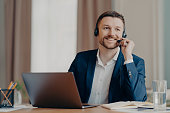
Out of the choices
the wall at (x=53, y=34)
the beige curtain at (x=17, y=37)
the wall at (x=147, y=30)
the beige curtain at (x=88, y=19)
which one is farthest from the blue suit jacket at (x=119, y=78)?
the beige curtain at (x=17, y=37)

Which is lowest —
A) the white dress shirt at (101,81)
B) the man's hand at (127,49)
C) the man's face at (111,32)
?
the white dress shirt at (101,81)

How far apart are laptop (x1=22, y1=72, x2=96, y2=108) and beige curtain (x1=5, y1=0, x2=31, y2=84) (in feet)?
8.57

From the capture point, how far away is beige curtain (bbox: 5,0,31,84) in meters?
4.15

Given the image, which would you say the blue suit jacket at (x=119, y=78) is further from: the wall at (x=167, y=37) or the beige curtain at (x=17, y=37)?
the beige curtain at (x=17, y=37)

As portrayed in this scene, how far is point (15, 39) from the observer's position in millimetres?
Result: 4160

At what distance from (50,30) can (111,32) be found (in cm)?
221

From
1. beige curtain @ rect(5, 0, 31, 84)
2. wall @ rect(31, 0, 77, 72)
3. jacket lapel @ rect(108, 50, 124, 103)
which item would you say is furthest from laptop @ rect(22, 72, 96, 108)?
beige curtain @ rect(5, 0, 31, 84)

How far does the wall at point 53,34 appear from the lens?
3.99 metres

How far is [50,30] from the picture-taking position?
13.5 ft

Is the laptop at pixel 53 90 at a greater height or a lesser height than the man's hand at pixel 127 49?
lesser

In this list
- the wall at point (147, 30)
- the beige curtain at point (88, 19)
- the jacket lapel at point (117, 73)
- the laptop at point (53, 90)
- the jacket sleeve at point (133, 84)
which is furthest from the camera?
the beige curtain at point (88, 19)

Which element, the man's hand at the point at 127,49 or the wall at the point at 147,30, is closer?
the man's hand at the point at 127,49

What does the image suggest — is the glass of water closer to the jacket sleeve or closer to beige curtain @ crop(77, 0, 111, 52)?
the jacket sleeve

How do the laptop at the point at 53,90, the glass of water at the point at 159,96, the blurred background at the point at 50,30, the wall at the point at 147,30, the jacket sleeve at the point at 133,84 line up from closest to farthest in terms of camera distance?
the glass of water at the point at 159,96 → the laptop at the point at 53,90 → the jacket sleeve at the point at 133,84 → the wall at the point at 147,30 → the blurred background at the point at 50,30
